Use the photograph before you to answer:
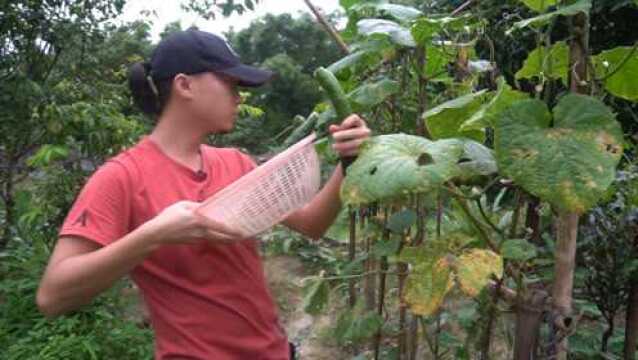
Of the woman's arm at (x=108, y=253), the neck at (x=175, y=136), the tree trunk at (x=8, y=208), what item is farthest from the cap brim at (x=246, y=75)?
the tree trunk at (x=8, y=208)

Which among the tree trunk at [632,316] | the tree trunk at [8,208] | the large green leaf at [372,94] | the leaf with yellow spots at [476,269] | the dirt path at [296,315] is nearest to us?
the leaf with yellow spots at [476,269]

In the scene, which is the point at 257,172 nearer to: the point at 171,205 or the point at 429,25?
the point at 171,205

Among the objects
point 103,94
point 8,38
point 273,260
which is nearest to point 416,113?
point 8,38

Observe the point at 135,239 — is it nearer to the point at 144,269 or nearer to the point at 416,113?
the point at 144,269

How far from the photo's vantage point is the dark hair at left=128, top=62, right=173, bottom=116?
1422mm

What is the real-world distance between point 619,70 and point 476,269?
0.43m

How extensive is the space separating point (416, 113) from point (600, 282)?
0.65 m

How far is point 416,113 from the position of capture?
1724mm

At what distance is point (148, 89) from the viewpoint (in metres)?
1.44

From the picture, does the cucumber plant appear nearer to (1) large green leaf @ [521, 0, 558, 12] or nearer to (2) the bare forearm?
(1) large green leaf @ [521, 0, 558, 12]

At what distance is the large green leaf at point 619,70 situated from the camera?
1162 millimetres

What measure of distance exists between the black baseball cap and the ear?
0.04 feet

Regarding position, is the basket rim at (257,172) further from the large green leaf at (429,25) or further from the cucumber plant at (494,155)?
the large green leaf at (429,25)

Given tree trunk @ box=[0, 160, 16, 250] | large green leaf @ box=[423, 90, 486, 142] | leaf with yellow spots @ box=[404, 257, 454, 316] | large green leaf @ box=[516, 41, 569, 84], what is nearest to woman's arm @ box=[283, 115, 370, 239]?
large green leaf @ box=[423, 90, 486, 142]
